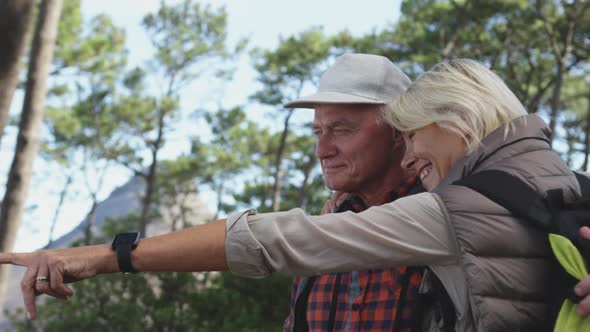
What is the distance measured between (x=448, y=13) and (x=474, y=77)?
64.6ft

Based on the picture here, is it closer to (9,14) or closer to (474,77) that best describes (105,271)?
(474,77)

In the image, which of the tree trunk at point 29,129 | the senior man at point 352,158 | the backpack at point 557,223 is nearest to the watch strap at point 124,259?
the backpack at point 557,223

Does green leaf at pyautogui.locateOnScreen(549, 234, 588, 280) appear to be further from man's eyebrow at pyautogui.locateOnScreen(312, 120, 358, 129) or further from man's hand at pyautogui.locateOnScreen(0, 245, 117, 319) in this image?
man's eyebrow at pyautogui.locateOnScreen(312, 120, 358, 129)

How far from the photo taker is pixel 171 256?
1.64 meters

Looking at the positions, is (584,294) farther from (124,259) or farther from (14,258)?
(14,258)

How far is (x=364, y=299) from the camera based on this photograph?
8.32 ft

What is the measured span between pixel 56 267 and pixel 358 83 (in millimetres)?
1574

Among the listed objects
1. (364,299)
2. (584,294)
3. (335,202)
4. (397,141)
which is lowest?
(364,299)

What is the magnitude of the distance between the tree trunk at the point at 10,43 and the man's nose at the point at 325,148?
2254mm

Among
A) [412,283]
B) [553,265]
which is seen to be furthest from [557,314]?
[412,283]

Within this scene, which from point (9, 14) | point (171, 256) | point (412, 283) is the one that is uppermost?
point (9, 14)

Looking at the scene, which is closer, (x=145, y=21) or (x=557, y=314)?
(x=557, y=314)

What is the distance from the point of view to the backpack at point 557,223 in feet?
5.13

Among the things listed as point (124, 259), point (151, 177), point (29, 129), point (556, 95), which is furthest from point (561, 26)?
point (124, 259)
